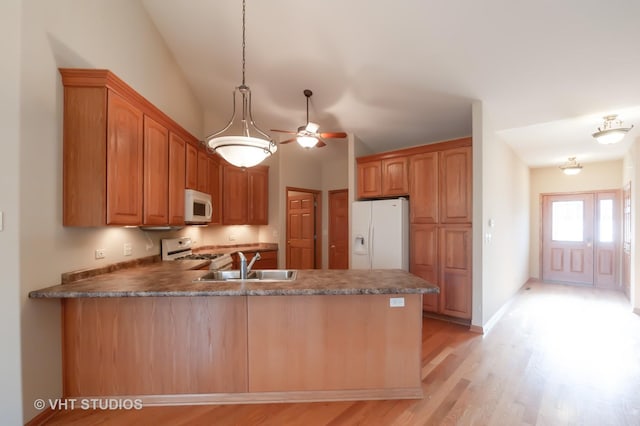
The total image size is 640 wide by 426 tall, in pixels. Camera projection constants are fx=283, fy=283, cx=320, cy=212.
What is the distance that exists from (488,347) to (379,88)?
321 centimetres

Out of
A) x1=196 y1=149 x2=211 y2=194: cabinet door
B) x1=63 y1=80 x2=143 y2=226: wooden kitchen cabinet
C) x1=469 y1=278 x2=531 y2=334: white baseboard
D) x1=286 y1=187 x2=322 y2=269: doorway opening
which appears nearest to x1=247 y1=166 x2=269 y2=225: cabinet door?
x1=286 y1=187 x2=322 y2=269: doorway opening

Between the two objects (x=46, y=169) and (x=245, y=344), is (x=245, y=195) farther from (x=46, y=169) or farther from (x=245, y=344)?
(x=245, y=344)

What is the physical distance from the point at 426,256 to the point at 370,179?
1.45 meters

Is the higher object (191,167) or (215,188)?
(191,167)

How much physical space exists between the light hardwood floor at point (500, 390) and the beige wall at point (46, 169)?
50cm

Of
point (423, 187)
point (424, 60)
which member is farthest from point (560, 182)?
point (424, 60)

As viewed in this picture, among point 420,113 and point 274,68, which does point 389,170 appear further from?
point 274,68

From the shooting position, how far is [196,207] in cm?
349

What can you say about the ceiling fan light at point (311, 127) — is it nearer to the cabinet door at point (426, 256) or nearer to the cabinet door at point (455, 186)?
the cabinet door at point (455, 186)

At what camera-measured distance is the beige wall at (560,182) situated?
5609 mm

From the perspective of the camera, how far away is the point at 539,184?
6.41m

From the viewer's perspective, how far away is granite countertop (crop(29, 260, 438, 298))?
185cm

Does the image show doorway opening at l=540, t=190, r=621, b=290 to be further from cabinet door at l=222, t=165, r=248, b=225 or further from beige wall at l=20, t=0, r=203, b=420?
beige wall at l=20, t=0, r=203, b=420

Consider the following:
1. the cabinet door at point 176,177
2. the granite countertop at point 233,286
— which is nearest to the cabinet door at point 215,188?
the cabinet door at point 176,177
